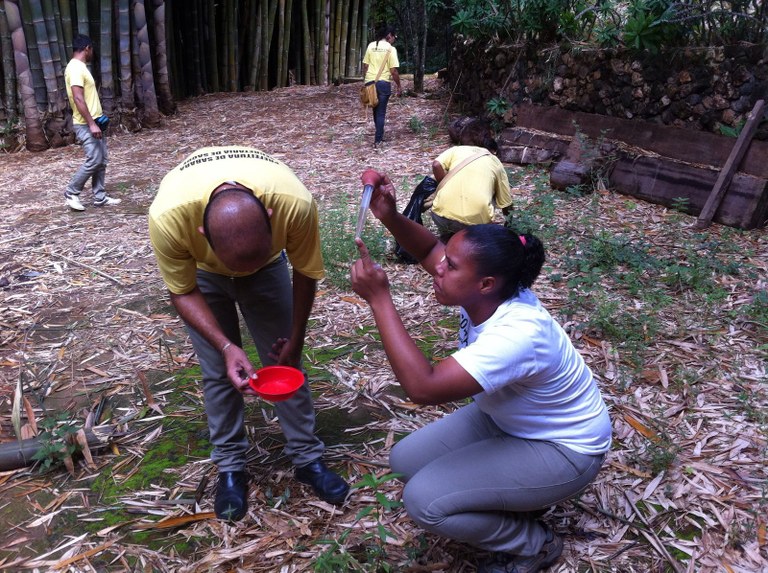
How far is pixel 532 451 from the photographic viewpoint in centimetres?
205

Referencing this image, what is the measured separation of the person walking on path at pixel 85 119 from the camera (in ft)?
20.6

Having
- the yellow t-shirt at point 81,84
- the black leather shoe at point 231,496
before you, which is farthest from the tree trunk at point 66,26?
the black leather shoe at point 231,496

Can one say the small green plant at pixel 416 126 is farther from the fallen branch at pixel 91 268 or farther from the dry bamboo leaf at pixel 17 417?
the dry bamboo leaf at pixel 17 417

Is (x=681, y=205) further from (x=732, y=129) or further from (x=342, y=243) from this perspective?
(x=342, y=243)

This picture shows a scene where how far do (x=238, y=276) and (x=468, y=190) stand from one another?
2.28 m

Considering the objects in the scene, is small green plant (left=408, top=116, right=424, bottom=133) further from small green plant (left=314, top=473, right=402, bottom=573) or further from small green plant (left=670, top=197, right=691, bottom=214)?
small green plant (left=314, top=473, right=402, bottom=573)

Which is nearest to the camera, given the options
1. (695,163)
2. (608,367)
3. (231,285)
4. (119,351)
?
(231,285)

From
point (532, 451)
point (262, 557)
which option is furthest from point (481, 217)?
point (262, 557)

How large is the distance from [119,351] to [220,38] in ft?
34.0

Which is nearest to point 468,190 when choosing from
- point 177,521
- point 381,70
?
point 177,521

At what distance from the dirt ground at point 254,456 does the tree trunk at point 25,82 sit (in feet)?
12.0

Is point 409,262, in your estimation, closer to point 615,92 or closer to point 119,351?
point 119,351

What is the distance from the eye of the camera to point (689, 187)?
5.67m

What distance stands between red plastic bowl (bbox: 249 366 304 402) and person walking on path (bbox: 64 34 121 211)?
514 centimetres
